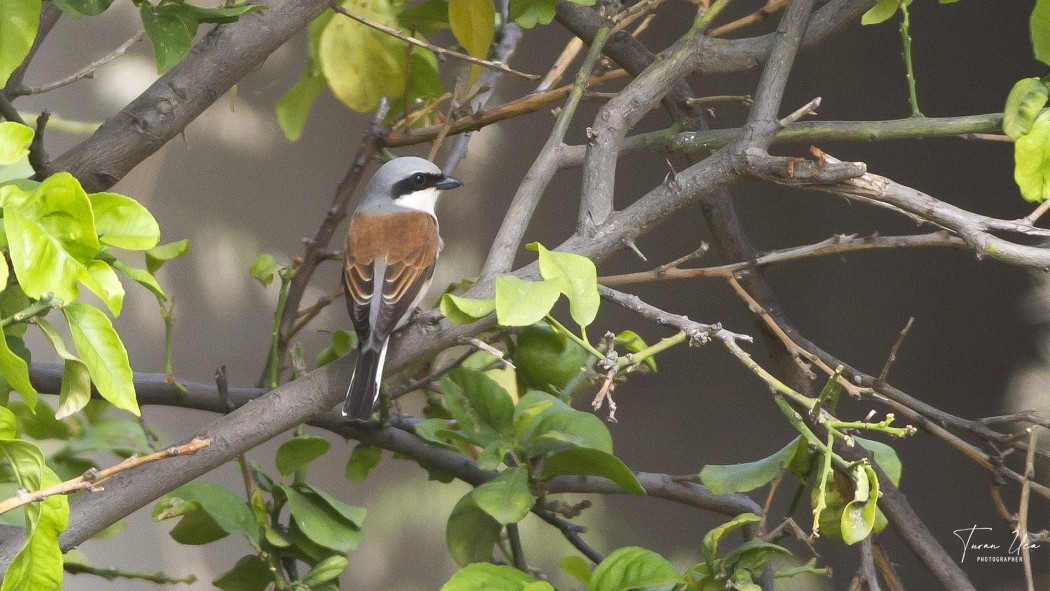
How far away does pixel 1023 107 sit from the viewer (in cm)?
83

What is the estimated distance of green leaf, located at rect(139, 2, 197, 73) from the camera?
821mm

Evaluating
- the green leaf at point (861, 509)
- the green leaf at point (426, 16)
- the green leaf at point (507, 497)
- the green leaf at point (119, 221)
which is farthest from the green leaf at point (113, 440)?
the green leaf at point (861, 509)

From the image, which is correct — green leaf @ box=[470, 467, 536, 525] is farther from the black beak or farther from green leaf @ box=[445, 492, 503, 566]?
the black beak

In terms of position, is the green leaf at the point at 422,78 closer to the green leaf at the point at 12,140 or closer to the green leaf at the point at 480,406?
the green leaf at the point at 480,406

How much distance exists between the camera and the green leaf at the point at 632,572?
883 millimetres

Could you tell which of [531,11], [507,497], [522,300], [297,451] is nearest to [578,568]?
[507,497]

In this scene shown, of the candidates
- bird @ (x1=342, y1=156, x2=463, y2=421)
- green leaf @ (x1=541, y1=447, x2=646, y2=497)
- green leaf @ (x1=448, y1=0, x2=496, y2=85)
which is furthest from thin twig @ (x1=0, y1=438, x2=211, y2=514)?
green leaf @ (x1=448, y1=0, x2=496, y2=85)

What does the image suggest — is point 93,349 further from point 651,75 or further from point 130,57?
point 130,57

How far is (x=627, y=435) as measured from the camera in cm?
188

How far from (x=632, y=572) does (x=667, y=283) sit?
1.03 m

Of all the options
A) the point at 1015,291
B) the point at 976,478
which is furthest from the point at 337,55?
the point at 976,478

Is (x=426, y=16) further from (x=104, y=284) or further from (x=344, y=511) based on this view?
(x=104, y=284)

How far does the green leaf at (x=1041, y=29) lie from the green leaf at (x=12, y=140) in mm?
862

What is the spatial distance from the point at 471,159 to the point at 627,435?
70cm
